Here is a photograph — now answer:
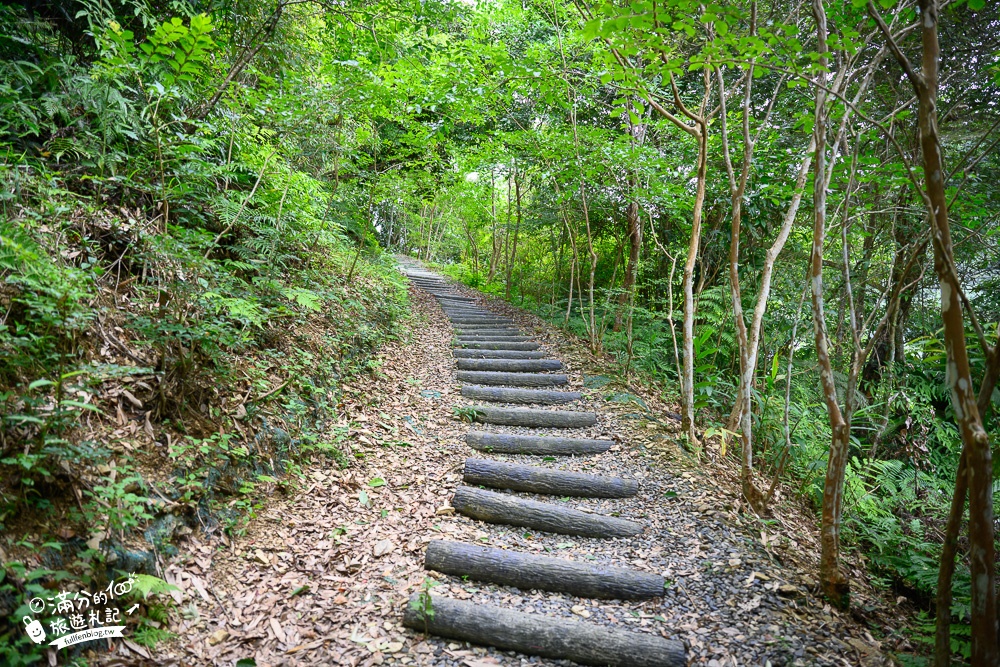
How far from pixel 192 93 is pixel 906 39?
283 inches

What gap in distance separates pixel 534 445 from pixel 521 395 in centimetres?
121

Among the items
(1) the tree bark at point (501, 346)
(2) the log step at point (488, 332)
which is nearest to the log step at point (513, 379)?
(1) the tree bark at point (501, 346)

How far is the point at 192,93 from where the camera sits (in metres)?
4.04

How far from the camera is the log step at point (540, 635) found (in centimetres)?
250

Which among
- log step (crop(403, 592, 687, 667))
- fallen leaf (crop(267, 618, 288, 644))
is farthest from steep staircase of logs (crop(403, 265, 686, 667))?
fallen leaf (crop(267, 618, 288, 644))

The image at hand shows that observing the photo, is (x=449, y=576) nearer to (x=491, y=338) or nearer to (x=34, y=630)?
(x=34, y=630)

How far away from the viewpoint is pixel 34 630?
6.07ft

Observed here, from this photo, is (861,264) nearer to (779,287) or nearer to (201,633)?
(779,287)

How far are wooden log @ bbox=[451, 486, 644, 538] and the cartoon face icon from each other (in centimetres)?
241

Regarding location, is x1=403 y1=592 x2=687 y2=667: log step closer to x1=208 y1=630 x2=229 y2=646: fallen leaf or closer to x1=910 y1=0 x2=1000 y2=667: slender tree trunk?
x1=208 y1=630 x2=229 y2=646: fallen leaf

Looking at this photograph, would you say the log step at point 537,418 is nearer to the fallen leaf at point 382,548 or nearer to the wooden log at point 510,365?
the wooden log at point 510,365

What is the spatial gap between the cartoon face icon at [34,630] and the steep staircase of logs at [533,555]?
1.62 metres

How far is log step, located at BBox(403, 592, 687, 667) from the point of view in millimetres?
2500

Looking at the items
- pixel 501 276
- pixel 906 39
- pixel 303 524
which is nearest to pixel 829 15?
pixel 906 39
